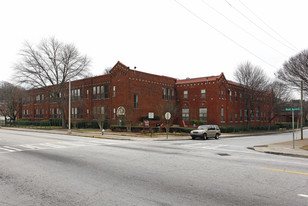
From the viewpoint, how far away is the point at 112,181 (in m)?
7.07

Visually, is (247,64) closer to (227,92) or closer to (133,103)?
(227,92)

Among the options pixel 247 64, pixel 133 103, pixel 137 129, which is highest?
pixel 247 64

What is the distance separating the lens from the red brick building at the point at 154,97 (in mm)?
37844

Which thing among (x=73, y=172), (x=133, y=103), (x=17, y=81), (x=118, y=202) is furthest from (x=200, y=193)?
(x=17, y=81)

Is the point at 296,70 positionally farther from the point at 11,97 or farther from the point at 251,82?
the point at 11,97

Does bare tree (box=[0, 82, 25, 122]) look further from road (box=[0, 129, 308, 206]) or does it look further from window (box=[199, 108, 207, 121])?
road (box=[0, 129, 308, 206])

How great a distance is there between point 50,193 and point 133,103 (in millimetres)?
31625

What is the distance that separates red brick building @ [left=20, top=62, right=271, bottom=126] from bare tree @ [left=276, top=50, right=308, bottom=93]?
574 inches

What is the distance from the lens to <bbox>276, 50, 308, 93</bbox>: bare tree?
23.8 m

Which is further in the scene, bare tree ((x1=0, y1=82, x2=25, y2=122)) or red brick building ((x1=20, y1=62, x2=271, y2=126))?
bare tree ((x1=0, y1=82, x2=25, y2=122))

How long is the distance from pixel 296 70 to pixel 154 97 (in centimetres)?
2216

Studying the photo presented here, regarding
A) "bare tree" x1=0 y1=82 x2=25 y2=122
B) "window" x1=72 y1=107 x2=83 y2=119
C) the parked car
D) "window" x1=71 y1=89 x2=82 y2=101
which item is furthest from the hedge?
"bare tree" x1=0 y1=82 x2=25 y2=122

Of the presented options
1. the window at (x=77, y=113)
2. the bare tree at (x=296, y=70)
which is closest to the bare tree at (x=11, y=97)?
the window at (x=77, y=113)

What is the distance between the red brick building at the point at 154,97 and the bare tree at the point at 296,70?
14587 millimetres
